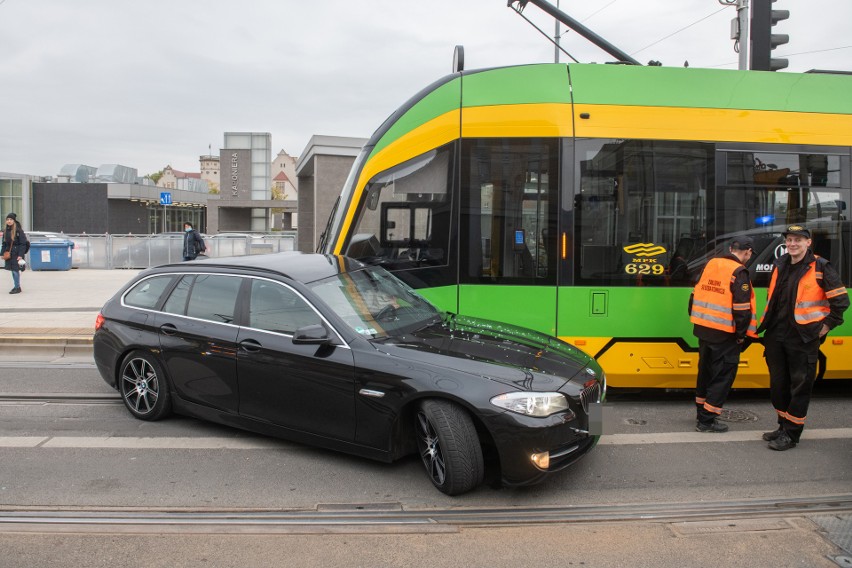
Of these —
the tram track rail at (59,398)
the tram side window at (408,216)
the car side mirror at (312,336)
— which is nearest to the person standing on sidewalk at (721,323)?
the tram side window at (408,216)

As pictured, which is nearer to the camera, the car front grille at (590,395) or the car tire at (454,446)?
the car tire at (454,446)

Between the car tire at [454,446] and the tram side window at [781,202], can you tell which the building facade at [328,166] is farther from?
the car tire at [454,446]

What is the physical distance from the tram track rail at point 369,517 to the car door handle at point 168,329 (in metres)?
1.63

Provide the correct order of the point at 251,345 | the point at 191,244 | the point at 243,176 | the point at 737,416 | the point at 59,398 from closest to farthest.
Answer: the point at 251,345 → the point at 737,416 → the point at 59,398 → the point at 191,244 → the point at 243,176

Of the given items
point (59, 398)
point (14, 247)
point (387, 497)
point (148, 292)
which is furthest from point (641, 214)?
point (14, 247)

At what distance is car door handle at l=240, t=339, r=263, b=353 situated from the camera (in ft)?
15.2

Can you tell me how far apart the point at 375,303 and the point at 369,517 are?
1.74 m

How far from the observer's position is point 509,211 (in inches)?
239

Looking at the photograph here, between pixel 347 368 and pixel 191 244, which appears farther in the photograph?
pixel 191 244

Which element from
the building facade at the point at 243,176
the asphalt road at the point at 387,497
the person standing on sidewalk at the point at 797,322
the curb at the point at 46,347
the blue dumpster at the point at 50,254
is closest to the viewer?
the asphalt road at the point at 387,497

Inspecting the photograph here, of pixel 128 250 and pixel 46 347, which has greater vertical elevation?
pixel 128 250

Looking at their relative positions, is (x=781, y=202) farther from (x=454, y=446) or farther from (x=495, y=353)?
(x=454, y=446)

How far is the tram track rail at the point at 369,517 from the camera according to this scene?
11.9 feet

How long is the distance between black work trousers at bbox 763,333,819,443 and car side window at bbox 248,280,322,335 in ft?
11.8
